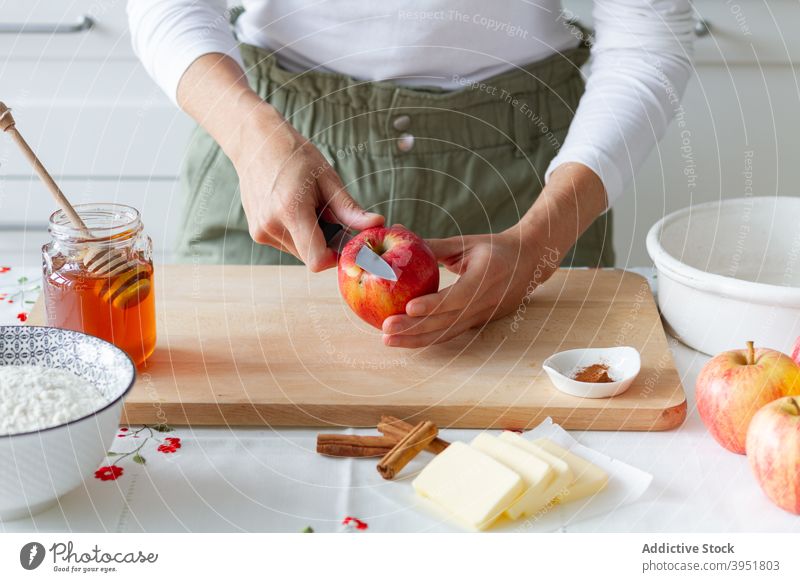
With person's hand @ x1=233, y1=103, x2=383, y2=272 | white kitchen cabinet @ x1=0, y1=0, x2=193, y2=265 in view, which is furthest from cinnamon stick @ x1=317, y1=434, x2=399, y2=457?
white kitchen cabinet @ x1=0, y1=0, x2=193, y2=265

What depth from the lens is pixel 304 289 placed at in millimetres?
1032

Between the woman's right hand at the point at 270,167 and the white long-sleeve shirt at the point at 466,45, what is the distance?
4cm

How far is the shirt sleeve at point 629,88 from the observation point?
104 centimetres

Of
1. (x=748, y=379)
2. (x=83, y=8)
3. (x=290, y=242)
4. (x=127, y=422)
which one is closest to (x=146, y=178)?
(x=83, y=8)

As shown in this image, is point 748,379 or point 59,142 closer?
point 748,379

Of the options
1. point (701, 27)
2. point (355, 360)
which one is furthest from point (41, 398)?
point (701, 27)

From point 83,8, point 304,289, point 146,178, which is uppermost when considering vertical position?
point 83,8

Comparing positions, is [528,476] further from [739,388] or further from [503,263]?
[503,263]

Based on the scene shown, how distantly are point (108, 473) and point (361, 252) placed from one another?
32cm

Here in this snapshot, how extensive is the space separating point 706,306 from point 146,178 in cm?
133

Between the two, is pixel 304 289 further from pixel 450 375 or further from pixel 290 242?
pixel 450 375

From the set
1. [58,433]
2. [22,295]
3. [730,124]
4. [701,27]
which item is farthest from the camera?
[730,124]

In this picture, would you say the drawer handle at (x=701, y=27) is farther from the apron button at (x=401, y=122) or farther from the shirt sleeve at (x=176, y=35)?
the shirt sleeve at (x=176, y=35)

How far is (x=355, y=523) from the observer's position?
66 centimetres
